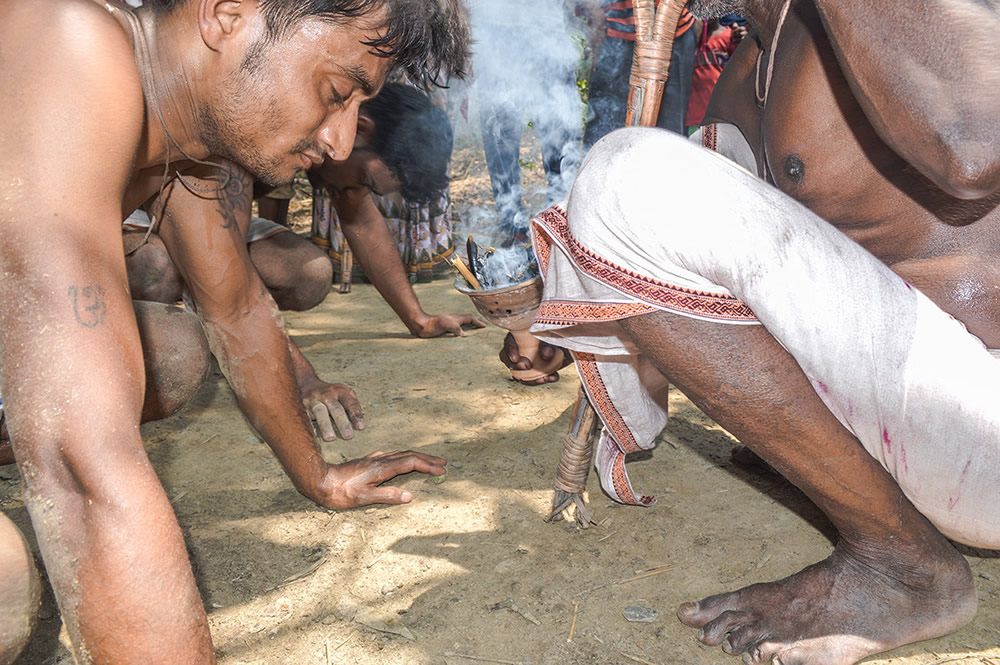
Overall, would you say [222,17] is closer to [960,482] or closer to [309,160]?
[309,160]

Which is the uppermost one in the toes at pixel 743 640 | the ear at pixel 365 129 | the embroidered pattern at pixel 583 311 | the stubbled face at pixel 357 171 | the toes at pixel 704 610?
the embroidered pattern at pixel 583 311

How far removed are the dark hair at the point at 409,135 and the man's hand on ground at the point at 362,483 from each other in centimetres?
168

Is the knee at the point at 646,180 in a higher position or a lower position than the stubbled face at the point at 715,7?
lower

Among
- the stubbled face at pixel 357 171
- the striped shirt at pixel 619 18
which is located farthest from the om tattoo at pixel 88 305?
the striped shirt at pixel 619 18

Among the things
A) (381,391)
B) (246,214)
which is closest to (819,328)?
(246,214)

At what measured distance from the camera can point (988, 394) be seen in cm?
136

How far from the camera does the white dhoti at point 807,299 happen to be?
4.50 ft

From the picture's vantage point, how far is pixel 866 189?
1.64 m

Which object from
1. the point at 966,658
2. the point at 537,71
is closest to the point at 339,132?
the point at 966,658

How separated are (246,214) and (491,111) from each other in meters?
2.19

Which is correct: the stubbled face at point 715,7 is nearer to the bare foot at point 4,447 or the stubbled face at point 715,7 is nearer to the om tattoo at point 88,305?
the om tattoo at point 88,305

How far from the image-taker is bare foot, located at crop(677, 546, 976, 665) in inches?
62.5

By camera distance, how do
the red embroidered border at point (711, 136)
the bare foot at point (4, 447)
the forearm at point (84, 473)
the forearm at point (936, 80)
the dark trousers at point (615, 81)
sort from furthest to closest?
1. the dark trousers at point (615, 81)
2. the bare foot at point (4, 447)
3. the red embroidered border at point (711, 136)
4. the forearm at point (936, 80)
5. the forearm at point (84, 473)

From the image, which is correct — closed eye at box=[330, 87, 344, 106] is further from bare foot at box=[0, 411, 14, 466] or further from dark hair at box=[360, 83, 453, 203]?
dark hair at box=[360, 83, 453, 203]
